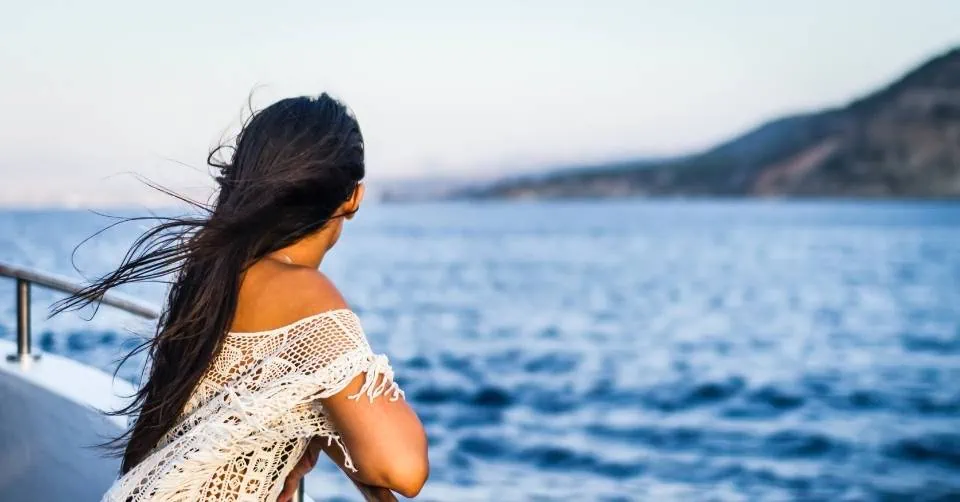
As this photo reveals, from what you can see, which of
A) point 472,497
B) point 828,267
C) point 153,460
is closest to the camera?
point 153,460

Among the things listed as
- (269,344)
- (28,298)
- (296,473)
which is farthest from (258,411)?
(28,298)

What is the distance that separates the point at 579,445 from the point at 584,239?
61297 millimetres

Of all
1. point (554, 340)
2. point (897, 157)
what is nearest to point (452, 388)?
point (554, 340)

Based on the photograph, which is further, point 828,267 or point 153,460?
point 828,267

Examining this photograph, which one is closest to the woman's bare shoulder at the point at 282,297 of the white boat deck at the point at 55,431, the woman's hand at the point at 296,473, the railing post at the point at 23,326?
the woman's hand at the point at 296,473

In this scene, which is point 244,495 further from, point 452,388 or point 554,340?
point 554,340

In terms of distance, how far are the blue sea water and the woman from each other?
433mm

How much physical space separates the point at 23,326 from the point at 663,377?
12.8m

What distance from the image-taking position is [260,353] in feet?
5.06

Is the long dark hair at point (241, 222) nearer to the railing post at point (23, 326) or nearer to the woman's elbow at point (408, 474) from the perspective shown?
the woman's elbow at point (408, 474)

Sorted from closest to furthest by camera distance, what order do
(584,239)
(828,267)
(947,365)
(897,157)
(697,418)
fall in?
(697,418), (947,365), (828,267), (584,239), (897,157)

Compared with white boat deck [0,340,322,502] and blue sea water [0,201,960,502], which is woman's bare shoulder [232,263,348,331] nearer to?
blue sea water [0,201,960,502]

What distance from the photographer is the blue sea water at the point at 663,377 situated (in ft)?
30.3

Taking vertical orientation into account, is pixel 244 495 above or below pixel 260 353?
below
